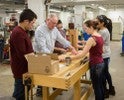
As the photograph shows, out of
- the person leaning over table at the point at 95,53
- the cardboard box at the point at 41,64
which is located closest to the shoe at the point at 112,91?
the person leaning over table at the point at 95,53

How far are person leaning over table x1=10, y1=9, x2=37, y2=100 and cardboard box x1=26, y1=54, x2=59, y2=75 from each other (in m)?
0.15

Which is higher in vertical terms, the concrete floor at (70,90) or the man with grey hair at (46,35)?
the man with grey hair at (46,35)

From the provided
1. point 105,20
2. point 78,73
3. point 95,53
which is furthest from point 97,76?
point 105,20

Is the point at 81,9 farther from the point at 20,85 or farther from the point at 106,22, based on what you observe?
the point at 20,85

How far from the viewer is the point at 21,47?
271 centimetres

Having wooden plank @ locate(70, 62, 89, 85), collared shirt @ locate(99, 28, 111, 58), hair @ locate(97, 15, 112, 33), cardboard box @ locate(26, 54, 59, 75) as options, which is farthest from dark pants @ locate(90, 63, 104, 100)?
hair @ locate(97, 15, 112, 33)

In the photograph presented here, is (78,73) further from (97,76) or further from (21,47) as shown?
(21,47)

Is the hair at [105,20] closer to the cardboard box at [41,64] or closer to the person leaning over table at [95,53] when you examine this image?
the person leaning over table at [95,53]

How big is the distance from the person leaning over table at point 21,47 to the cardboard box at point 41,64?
154 mm

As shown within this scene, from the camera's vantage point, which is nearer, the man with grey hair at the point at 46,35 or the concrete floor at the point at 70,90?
the man with grey hair at the point at 46,35

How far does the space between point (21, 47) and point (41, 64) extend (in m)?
0.32

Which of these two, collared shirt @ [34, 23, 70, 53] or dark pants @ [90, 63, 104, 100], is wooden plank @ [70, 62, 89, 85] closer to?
dark pants @ [90, 63, 104, 100]

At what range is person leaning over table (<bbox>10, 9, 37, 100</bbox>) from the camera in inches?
107

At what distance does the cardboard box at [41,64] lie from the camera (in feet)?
8.55
